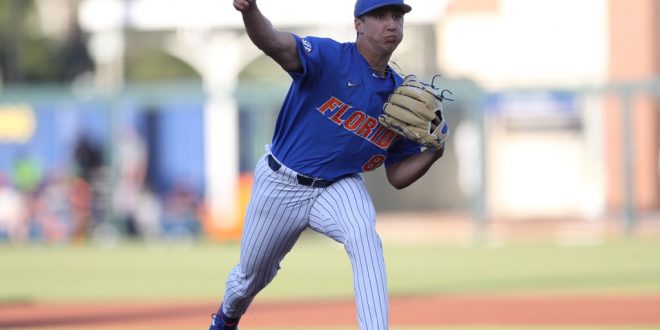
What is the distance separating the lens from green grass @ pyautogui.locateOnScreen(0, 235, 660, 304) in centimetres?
1302

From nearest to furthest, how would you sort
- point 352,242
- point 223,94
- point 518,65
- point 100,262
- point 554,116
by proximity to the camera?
point 352,242, point 100,262, point 223,94, point 554,116, point 518,65

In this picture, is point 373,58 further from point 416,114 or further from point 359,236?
point 359,236

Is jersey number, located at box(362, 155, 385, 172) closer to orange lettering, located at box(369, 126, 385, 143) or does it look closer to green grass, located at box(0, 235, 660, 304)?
orange lettering, located at box(369, 126, 385, 143)

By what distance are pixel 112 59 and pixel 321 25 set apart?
7605 millimetres

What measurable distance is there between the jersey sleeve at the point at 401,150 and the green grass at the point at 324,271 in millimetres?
5925

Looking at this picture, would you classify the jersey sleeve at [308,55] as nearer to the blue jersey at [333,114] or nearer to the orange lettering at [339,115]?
the blue jersey at [333,114]

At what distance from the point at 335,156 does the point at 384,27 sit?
0.69m

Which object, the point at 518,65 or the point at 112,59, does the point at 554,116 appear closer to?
the point at 518,65

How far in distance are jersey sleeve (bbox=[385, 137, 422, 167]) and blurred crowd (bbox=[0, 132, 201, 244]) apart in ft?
51.7

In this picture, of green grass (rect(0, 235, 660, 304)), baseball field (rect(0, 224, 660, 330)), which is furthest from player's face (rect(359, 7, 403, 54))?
green grass (rect(0, 235, 660, 304))

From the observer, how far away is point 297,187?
6410mm

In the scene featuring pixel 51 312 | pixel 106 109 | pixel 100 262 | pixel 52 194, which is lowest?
pixel 51 312

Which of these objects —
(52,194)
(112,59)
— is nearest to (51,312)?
(52,194)

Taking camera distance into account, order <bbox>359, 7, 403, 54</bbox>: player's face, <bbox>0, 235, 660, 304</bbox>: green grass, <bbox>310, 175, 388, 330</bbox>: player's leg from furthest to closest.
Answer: <bbox>0, 235, 660, 304</bbox>: green grass
<bbox>359, 7, 403, 54</bbox>: player's face
<bbox>310, 175, 388, 330</bbox>: player's leg
